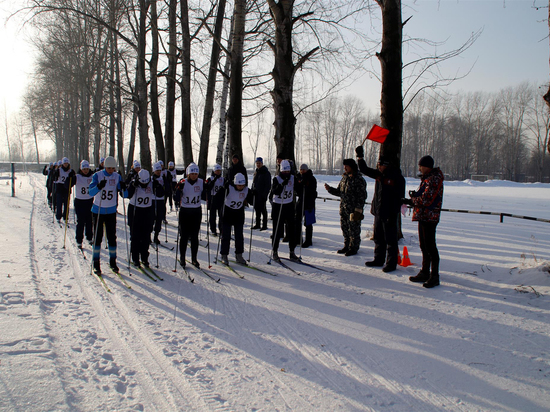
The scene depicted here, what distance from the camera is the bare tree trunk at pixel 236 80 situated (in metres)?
10.2

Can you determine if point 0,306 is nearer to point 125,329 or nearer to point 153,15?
point 125,329

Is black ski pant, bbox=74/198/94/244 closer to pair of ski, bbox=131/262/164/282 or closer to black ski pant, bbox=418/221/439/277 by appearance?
pair of ski, bbox=131/262/164/282

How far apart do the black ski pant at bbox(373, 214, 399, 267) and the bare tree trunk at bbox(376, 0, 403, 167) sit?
1.63m

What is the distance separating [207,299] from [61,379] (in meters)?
2.31

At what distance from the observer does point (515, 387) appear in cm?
312

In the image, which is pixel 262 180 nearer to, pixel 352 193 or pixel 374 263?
pixel 352 193

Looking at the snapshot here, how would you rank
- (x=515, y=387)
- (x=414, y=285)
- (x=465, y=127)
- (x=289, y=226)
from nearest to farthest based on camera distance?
(x=515, y=387) < (x=414, y=285) < (x=289, y=226) < (x=465, y=127)

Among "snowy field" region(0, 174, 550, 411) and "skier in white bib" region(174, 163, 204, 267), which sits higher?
"skier in white bib" region(174, 163, 204, 267)

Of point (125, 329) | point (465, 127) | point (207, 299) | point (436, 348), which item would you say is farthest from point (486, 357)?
point (465, 127)

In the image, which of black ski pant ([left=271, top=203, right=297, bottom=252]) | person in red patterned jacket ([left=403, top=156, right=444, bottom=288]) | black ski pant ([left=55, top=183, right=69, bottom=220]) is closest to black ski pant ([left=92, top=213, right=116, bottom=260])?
black ski pant ([left=271, top=203, right=297, bottom=252])

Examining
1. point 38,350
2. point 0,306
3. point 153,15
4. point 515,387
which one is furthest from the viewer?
point 153,15

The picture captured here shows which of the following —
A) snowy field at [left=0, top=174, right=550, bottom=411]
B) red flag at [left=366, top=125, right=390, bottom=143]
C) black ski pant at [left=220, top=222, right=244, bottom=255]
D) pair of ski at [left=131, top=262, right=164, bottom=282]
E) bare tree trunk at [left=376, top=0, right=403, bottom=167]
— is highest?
bare tree trunk at [left=376, top=0, right=403, bottom=167]

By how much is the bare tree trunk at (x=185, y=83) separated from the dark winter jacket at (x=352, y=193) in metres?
7.84

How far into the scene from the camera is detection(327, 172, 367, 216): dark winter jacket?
24.6ft
